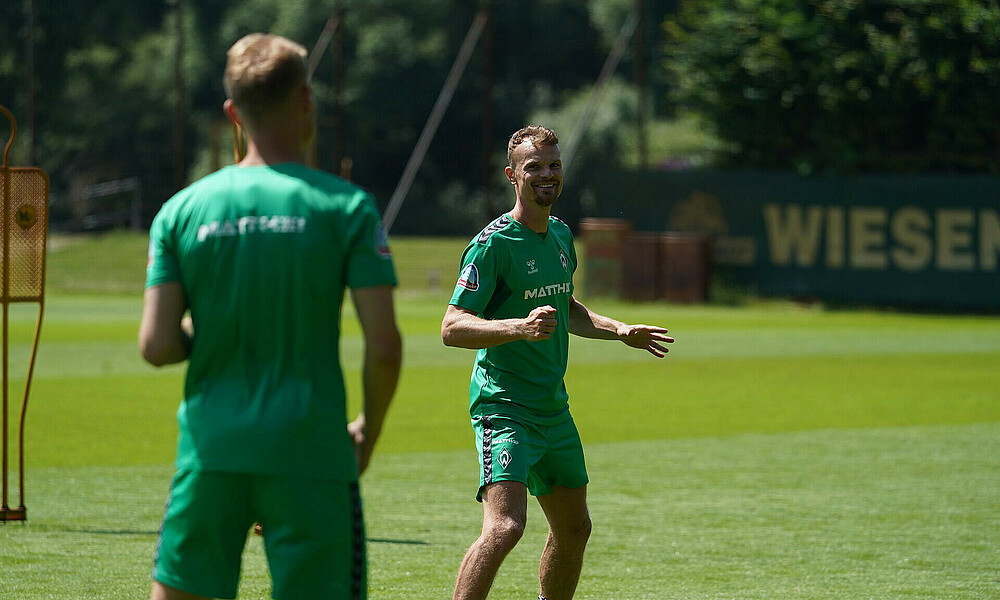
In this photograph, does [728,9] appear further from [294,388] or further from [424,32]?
[294,388]

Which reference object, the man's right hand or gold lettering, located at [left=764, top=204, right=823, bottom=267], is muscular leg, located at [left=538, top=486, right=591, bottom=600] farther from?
gold lettering, located at [left=764, top=204, right=823, bottom=267]

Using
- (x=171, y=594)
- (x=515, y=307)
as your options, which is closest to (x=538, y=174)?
(x=515, y=307)

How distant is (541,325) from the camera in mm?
5020

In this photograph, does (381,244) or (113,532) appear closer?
(381,244)

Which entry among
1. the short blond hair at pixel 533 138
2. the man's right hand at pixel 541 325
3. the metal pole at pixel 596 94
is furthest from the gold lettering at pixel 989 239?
the man's right hand at pixel 541 325

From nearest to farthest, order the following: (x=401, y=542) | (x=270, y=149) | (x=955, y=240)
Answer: (x=270, y=149) < (x=401, y=542) < (x=955, y=240)

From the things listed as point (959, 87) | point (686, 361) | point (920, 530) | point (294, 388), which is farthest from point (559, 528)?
point (959, 87)

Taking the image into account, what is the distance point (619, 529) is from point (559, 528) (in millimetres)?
2995

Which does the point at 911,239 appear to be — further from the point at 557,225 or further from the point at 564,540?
the point at 564,540

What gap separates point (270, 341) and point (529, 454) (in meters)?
1.98

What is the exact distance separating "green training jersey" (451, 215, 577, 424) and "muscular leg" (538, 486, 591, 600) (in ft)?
1.04

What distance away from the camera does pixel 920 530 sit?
851cm

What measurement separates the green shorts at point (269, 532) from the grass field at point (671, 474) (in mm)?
3184

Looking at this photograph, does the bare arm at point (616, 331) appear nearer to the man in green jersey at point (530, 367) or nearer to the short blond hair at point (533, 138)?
the man in green jersey at point (530, 367)
